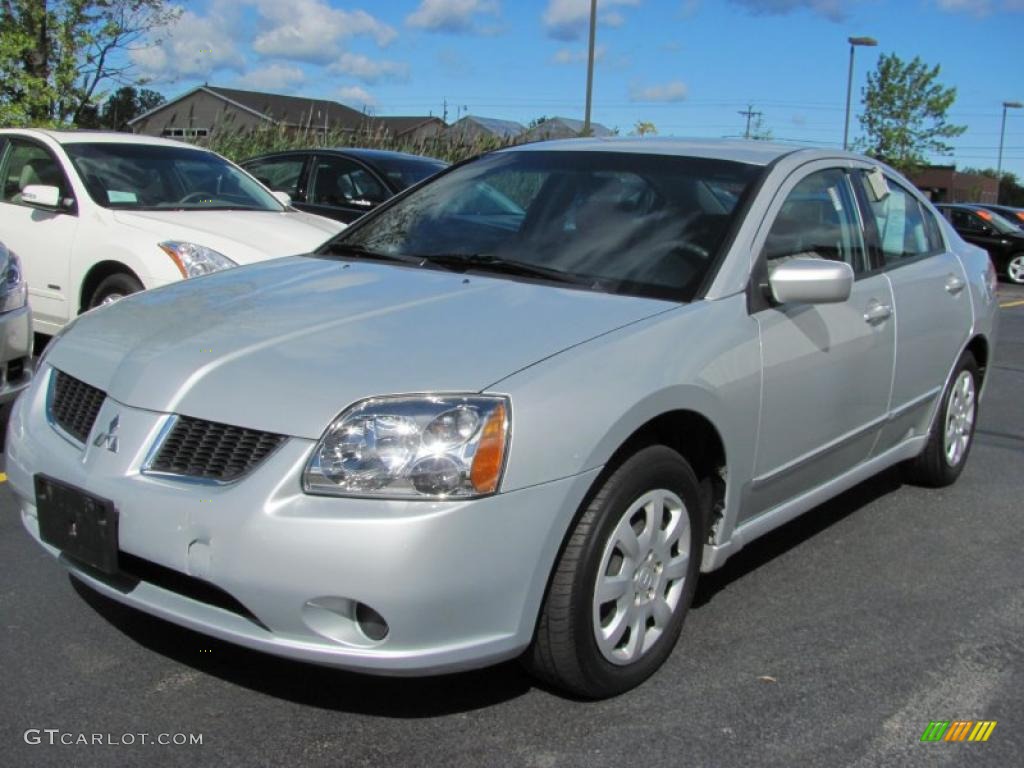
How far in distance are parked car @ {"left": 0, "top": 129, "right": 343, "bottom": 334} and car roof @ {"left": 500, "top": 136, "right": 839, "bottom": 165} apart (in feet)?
9.22

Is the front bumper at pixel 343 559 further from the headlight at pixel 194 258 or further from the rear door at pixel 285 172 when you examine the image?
the rear door at pixel 285 172

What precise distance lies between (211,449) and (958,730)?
2.14m

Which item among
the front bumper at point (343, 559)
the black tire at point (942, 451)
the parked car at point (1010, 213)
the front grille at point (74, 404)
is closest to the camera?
the front bumper at point (343, 559)

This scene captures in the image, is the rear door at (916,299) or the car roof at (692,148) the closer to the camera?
the car roof at (692,148)

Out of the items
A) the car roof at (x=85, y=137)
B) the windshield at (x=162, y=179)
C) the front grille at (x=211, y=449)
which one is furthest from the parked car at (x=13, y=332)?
the front grille at (x=211, y=449)

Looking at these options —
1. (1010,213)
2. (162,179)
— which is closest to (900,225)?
(162,179)

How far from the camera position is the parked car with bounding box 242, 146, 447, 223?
32.0 feet

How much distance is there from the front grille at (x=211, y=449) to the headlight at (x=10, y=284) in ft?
10.0

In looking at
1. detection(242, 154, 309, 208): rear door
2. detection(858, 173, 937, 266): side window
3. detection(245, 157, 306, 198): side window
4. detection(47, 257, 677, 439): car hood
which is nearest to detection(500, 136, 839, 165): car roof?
detection(858, 173, 937, 266): side window

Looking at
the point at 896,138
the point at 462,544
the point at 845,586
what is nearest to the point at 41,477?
the point at 462,544

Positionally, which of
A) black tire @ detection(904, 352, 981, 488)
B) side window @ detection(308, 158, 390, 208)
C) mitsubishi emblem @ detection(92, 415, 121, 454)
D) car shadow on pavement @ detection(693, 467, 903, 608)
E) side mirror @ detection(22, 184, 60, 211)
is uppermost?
side window @ detection(308, 158, 390, 208)

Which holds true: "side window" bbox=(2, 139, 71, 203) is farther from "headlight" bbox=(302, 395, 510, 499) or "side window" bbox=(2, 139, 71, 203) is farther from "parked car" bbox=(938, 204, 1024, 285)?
"parked car" bbox=(938, 204, 1024, 285)

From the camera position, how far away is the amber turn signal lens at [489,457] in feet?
8.53

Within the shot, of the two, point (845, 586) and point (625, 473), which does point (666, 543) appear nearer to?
point (625, 473)
